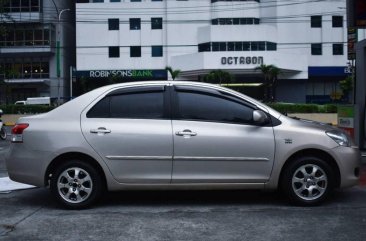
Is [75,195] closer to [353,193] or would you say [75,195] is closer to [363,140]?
[353,193]

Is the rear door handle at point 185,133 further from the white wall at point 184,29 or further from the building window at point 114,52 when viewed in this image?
the building window at point 114,52

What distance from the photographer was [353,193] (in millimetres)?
7449

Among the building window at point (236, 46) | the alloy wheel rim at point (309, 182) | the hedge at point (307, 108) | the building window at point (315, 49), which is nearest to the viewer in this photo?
the alloy wheel rim at point (309, 182)

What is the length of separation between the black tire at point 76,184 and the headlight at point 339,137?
3079 millimetres

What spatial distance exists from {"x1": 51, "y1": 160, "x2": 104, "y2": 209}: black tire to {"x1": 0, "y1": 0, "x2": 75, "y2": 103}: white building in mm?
55744

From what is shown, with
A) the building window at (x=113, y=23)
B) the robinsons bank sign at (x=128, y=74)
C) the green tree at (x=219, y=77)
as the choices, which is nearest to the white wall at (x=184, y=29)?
the building window at (x=113, y=23)

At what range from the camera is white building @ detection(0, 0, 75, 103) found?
61.3 meters

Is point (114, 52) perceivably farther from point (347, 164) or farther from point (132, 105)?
point (347, 164)

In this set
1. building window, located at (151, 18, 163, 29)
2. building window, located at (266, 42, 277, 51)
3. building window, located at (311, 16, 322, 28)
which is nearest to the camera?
building window, located at (266, 42, 277, 51)

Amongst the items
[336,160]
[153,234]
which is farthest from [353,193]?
[153,234]

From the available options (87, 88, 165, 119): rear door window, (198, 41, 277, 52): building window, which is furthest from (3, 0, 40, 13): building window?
(87, 88, 165, 119): rear door window

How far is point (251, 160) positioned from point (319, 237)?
4.93ft

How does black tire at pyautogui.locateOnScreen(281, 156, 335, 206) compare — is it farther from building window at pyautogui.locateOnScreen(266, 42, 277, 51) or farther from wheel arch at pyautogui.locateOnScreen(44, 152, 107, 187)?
building window at pyautogui.locateOnScreen(266, 42, 277, 51)

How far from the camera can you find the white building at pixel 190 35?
189 ft
